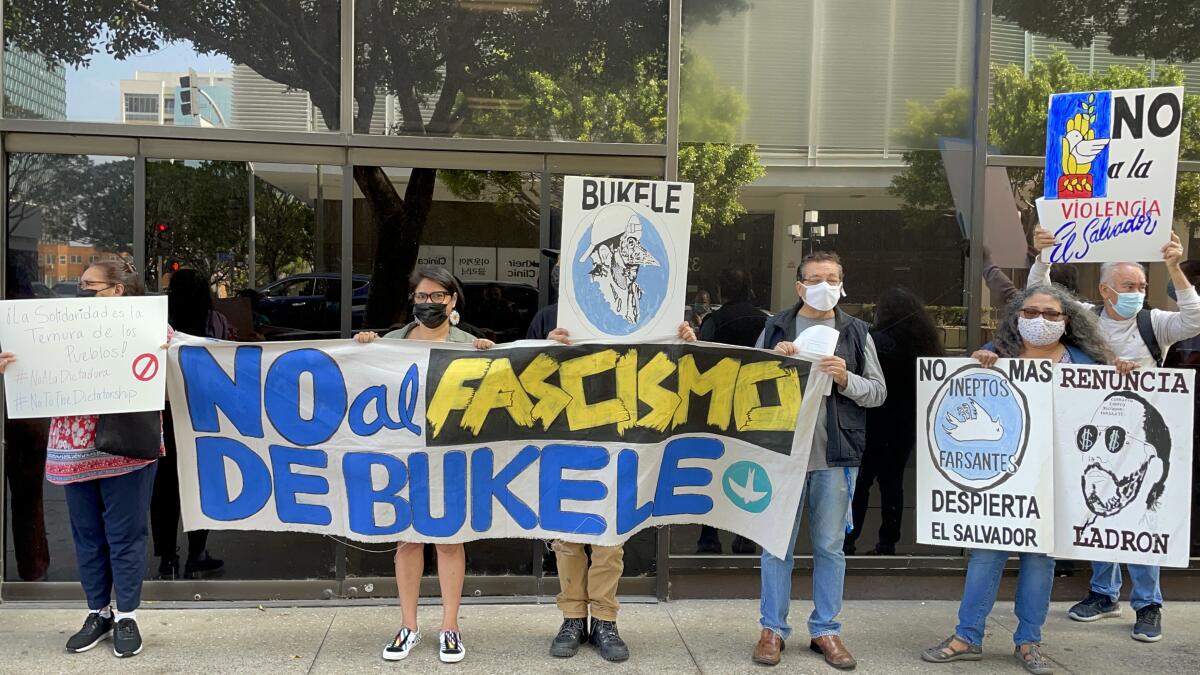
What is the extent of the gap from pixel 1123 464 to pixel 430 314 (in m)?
3.26

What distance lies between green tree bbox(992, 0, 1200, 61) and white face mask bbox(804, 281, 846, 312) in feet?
8.32

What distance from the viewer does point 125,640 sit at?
4.56 m

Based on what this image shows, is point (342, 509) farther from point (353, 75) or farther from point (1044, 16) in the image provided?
point (1044, 16)

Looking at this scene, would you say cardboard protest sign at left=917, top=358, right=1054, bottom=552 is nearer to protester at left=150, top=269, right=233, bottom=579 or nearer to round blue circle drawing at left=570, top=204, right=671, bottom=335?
round blue circle drawing at left=570, top=204, right=671, bottom=335

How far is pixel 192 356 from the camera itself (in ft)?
15.3

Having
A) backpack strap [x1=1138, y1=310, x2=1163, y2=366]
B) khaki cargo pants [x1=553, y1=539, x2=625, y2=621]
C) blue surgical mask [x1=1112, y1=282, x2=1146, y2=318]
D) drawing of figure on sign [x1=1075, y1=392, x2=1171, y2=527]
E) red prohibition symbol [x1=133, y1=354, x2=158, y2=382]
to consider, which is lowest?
khaki cargo pants [x1=553, y1=539, x2=625, y2=621]

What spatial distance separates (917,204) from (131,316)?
13.8 feet

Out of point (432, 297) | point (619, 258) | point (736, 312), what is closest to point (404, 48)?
point (432, 297)

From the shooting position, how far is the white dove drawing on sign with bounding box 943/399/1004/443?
460cm

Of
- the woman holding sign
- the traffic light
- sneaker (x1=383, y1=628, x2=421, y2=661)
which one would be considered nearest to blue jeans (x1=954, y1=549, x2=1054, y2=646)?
the woman holding sign

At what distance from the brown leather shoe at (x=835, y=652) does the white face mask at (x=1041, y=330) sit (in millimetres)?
1663

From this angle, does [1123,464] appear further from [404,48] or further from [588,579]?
[404,48]

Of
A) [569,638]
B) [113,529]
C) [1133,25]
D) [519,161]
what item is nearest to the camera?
[113,529]

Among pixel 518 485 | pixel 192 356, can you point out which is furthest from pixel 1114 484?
pixel 192 356
